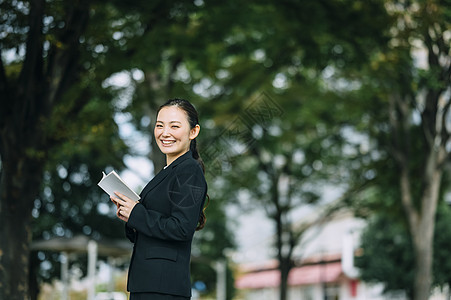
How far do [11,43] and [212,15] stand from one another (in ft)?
12.8

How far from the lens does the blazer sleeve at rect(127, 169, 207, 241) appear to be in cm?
365

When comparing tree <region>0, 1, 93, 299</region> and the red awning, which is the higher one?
the red awning

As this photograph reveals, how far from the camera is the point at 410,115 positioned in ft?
57.2

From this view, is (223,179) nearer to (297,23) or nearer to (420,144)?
(420,144)

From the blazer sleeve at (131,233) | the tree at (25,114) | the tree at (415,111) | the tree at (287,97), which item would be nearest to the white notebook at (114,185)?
the blazer sleeve at (131,233)

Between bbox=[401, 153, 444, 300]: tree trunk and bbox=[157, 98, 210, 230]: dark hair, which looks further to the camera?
bbox=[401, 153, 444, 300]: tree trunk

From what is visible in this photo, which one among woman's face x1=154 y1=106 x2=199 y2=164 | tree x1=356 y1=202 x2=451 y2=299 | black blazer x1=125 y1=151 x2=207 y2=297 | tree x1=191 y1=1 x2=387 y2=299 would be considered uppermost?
tree x1=191 y1=1 x2=387 y2=299

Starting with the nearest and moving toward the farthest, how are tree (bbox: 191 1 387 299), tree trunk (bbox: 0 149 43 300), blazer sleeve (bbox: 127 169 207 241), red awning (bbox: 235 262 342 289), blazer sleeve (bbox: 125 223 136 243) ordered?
blazer sleeve (bbox: 127 169 207 241), blazer sleeve (bbox: 125 223 136 243), tree trunk (bbox: 0 149 43 300), tree (bbox: 191 1 387 299), red awning (bbox: 235 262 342 289)

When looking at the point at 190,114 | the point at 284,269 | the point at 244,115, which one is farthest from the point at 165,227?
A: the point at 284,269

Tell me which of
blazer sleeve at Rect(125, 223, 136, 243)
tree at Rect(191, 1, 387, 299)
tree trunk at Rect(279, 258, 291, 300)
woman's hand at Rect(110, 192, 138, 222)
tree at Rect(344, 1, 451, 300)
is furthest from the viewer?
tree trunk at Rect(279, 258, 291, 300)

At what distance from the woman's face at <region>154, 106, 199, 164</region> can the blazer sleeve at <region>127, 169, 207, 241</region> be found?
214 millimetres

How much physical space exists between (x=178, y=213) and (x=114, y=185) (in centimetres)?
37

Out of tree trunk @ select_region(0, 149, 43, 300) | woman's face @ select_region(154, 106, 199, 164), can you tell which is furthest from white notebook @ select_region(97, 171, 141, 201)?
tree trunk @ select_region(0, 149, 43, 300)

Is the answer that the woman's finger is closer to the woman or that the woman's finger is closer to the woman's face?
the woman
